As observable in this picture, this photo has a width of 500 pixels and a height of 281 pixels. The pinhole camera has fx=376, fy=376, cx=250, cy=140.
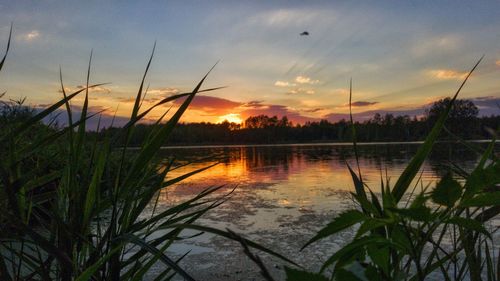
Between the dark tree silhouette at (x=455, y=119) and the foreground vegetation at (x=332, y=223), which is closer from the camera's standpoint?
the foreground vegetation at (x=332, y=223)

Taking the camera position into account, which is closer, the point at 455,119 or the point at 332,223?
the point at 332,223

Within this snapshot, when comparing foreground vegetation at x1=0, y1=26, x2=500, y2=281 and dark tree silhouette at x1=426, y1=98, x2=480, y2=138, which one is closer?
foreground vegetation at x1=0, y1=26, x2=500, y2=281

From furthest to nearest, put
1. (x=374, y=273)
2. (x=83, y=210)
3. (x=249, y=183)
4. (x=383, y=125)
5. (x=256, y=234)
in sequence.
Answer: (x=383, y=125)
(x=249, y=183)
(x=256, y=234)
(x=83, y=210)
(x=374, y=273)

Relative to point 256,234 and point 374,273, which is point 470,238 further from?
point 256,234

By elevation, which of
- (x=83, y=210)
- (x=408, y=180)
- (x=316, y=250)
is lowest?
(x=316, y=250)

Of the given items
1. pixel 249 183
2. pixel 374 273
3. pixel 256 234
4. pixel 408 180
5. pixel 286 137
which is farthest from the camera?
pixel 286 137

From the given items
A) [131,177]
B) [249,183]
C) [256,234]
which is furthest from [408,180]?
[249,183]

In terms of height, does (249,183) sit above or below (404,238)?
below

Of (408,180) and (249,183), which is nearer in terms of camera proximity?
(408,180)

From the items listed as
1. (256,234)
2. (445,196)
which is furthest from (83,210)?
(256,234)

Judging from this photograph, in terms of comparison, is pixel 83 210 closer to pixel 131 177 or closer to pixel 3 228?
pixel 131 177

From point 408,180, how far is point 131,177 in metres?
0.81

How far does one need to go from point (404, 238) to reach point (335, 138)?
107795 millimetres

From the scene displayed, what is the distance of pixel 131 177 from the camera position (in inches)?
46.5
